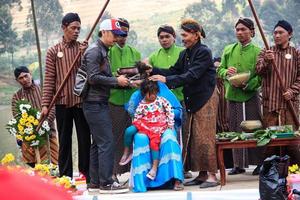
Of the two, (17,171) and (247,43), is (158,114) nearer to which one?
(247,43)

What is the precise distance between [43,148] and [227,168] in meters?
1.82

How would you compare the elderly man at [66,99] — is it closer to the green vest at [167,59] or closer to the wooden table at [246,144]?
the green vest at [167,59]

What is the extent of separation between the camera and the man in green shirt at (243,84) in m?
6.28

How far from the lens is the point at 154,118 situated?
5711mm

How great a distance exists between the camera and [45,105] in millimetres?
6109

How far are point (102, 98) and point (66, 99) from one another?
464 mm

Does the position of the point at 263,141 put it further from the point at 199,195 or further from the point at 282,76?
the point at 199,195

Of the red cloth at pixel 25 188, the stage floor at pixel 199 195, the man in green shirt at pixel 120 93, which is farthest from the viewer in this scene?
the man in green shirt at pixel 120 93

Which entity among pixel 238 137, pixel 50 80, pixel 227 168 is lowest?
pixel 227 168

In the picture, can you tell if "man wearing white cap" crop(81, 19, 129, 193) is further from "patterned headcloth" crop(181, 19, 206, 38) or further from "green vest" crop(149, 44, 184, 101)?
"green vest" crop(149, 44, 184, 101)

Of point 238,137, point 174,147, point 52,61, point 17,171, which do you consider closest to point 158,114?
point 174,147

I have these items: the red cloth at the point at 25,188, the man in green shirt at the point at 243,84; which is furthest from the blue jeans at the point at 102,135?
the red cloth at the point at 25,188

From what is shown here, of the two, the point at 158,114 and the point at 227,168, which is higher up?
the point at 158,114

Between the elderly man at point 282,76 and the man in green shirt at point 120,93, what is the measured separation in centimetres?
116
